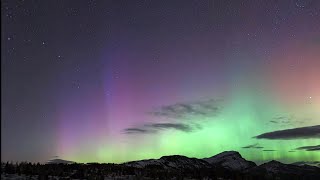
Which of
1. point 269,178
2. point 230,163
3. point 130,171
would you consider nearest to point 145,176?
point 130,171

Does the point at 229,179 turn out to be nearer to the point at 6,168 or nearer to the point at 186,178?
the point at 186,178

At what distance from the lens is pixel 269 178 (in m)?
29.7

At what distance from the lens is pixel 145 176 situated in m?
23.7

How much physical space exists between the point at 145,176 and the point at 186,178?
2.72 metres

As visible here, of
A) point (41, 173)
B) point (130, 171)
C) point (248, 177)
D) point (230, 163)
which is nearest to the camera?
point (41, 173)

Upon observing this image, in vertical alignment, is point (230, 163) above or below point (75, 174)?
above

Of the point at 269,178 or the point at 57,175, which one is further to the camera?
the point at 269,178

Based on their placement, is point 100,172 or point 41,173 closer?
point 41,173

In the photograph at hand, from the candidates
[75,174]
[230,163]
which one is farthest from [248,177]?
[230,163]

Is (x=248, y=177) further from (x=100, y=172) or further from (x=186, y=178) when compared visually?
(x=100, y=172)

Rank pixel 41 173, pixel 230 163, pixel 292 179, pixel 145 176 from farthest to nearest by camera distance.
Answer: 1. pixel 230 163
2. pixel 292 179
3. pixel 145 176
4. pixel 41 173

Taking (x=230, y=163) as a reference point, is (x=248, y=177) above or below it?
below

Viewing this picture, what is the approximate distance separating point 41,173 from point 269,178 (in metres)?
17.3

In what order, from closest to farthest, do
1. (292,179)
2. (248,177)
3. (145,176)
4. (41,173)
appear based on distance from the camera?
1. (41,173)
2. (145,176)
3. (248,177)
4. (292,179)
